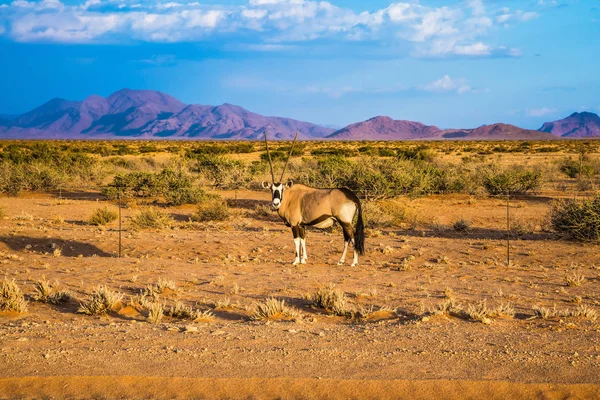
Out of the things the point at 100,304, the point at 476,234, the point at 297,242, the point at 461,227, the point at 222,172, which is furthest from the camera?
the point at 222,172

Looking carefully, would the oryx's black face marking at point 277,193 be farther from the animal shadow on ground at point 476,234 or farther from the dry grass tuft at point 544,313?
the animal shadow on ground at point 476,234

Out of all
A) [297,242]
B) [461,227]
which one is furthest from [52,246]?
[461,227]

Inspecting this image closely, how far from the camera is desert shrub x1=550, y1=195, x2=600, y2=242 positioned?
55.6ft

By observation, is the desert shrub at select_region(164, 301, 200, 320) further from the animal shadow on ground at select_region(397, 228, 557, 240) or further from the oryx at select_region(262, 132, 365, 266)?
the animal shadow on ground at select_region(397, 228, 557, 240)

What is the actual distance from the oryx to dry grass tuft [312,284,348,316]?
417 cm

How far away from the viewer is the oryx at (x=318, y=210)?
45.5 ft

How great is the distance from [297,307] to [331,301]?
23.2 inches

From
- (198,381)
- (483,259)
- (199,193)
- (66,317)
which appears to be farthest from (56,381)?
(199,193)

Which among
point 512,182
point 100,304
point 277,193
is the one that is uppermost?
point 277,193

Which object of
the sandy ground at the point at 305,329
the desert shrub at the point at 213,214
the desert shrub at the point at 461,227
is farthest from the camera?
the desert shrub at the point at 213,214

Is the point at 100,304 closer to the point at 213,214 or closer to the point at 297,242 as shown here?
the point at 297,242

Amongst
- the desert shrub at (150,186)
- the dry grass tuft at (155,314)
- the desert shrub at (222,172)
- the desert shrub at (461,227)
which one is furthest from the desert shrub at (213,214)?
the dry grass tuft at (155,314)

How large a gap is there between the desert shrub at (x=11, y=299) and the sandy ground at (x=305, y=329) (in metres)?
0.17

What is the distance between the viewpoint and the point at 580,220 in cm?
1722
